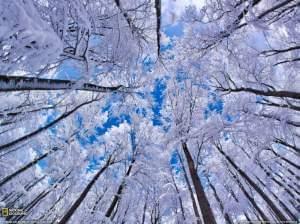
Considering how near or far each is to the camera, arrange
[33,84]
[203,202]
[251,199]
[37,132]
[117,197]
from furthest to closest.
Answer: [251,199] < [117,197] < [37,132] < [203,202] < [33,84]

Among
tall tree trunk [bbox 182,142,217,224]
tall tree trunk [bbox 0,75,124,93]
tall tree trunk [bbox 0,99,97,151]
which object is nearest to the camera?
tall tree trunk [bbox 0,75,124,93]

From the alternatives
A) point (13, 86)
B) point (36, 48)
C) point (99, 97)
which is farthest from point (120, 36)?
point (99, 97)

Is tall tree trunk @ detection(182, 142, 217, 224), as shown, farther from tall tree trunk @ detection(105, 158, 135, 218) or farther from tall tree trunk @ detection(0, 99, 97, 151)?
tall tree trunk @ detection(0, 99, 97, 151)

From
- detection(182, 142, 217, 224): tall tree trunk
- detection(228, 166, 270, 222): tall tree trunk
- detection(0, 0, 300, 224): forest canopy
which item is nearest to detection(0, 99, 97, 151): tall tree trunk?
detection(0, 0, 300, 224): forest canopy

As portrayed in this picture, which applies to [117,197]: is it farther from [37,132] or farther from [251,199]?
[251,199]

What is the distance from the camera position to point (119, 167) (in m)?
11.7

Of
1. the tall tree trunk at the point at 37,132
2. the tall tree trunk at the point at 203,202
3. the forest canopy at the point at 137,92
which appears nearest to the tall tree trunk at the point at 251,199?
the forest canopy at the point at 137,92

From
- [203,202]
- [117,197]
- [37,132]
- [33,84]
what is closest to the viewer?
[33,84]

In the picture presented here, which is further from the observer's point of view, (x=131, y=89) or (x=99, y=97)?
(x=99, y=97)

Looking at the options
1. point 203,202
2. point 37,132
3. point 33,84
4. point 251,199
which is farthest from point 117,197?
point 33,84

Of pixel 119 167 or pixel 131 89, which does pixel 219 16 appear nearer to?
pixel 131 89

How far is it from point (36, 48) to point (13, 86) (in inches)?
25.6

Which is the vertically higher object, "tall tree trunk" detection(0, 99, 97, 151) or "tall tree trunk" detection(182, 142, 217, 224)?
"tall tree trunk" detection(0, 99, 97, 151)

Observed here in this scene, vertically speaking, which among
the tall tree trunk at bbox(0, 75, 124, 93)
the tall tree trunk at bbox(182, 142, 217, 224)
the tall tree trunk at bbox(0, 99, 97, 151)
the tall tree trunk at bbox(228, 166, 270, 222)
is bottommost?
the tall tree trunk at bbox(228, 166, 270, 222)
